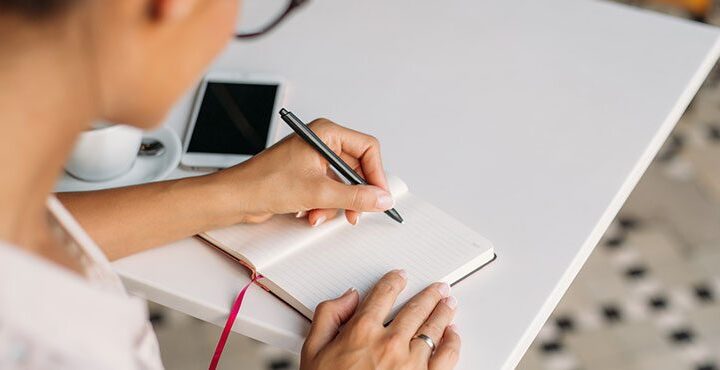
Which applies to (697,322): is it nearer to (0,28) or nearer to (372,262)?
(372,262)

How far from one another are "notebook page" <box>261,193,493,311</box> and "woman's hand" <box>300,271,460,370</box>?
0.03 m

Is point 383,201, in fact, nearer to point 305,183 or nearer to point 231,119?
point 305,183

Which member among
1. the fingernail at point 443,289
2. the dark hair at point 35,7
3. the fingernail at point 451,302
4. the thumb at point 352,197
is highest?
the dark hair at point 35,7

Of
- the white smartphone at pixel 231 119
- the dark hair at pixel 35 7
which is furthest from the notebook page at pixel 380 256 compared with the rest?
the dark hair at pixel 35 7

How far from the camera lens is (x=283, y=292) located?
1.15 metres

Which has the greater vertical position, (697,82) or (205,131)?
(697,82)

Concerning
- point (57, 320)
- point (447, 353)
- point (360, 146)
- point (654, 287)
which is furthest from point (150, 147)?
point (654, 287)

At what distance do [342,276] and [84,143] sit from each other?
16.1 inches

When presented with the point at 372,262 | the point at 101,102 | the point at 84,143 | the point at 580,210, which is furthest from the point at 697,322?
the point at 101,102

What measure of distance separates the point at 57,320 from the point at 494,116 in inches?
34.9

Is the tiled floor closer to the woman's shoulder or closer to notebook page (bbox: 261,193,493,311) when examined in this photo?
notebook page (bbox: 261,193,493,311)

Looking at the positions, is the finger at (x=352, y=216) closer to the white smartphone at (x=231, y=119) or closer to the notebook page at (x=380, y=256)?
the notebook page at (x=380, y=256)

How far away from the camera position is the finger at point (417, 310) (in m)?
1.09

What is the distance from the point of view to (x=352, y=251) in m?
1.20
